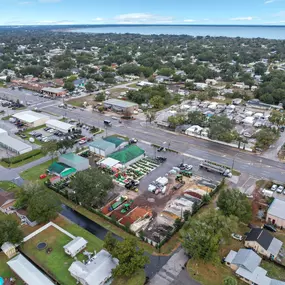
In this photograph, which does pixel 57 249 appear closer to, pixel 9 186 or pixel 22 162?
pixel 9 186

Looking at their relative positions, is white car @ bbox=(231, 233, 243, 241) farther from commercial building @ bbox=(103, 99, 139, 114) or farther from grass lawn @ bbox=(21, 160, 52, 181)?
commercial building @ bbox=(103, 99, 139, 114)

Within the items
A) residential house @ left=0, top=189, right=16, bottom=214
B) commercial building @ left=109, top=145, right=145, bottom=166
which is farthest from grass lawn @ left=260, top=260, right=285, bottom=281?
residential house @ left=0, top=189, right=16, bottom=214

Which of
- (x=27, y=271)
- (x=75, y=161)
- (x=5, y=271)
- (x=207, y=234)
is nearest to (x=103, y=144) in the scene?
(x=75, y=161)

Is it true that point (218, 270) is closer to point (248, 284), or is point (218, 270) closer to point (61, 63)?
point (248, 284)

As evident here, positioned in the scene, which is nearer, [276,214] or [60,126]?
[276,214]

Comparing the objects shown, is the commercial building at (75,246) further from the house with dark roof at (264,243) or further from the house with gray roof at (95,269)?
the house with dark roof at (264,243)

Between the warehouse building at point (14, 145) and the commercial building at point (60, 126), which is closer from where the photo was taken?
the warehouse building at point (14, 145)

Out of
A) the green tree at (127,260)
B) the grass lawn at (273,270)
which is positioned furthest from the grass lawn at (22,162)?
the grass lawn at (273,270)
